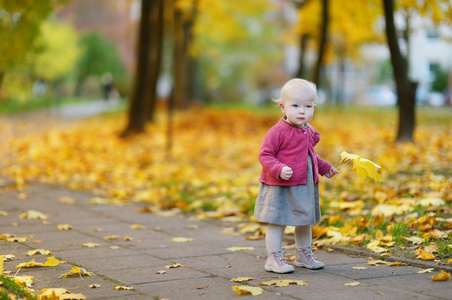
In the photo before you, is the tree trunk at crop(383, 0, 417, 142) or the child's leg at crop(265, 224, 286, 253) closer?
the child's leg at crop(265, 224, 286, 253)

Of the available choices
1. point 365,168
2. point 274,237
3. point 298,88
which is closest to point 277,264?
point 274,237

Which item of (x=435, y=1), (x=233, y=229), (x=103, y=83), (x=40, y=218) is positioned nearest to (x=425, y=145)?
(x=435, y=1)

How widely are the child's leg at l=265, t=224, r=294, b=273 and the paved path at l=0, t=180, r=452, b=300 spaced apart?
65 millimetres

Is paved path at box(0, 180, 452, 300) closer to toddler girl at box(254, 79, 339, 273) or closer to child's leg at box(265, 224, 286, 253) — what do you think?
child's leg at box(265, 224, 286, 253)

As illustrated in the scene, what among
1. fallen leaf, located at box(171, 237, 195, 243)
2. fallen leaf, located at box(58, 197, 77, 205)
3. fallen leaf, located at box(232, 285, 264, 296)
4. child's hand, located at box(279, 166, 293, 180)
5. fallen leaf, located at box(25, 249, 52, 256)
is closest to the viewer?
fallen leaf, located at box(232, 285, 264, 296)

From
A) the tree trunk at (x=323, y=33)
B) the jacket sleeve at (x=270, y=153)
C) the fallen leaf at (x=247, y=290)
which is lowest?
the fallen leaf at (x=247, y=290)

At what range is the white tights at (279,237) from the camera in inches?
196

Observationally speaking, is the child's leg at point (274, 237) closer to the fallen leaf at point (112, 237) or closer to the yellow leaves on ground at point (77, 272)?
the yellow leaves on ground at point (77, 272)

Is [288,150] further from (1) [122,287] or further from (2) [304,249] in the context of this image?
(1) [122,287]

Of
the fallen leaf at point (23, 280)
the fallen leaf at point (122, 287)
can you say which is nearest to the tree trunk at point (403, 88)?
the fallen leaf at point (122, 287)

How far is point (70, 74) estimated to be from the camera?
6850 cm

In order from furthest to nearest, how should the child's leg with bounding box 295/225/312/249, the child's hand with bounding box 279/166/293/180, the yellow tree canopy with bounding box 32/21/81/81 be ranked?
the yellow tree canopy with bounding box 32/21/81/81, the child's leg with bounding box 295/225/312/249, the child's hand with bounding box 279/166/293/180

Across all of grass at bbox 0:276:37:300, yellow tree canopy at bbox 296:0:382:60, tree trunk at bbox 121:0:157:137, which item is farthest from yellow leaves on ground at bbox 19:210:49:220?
yellow tree canopy at bbox 296:0:382:60

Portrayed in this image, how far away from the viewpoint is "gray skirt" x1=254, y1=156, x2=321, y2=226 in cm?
488
